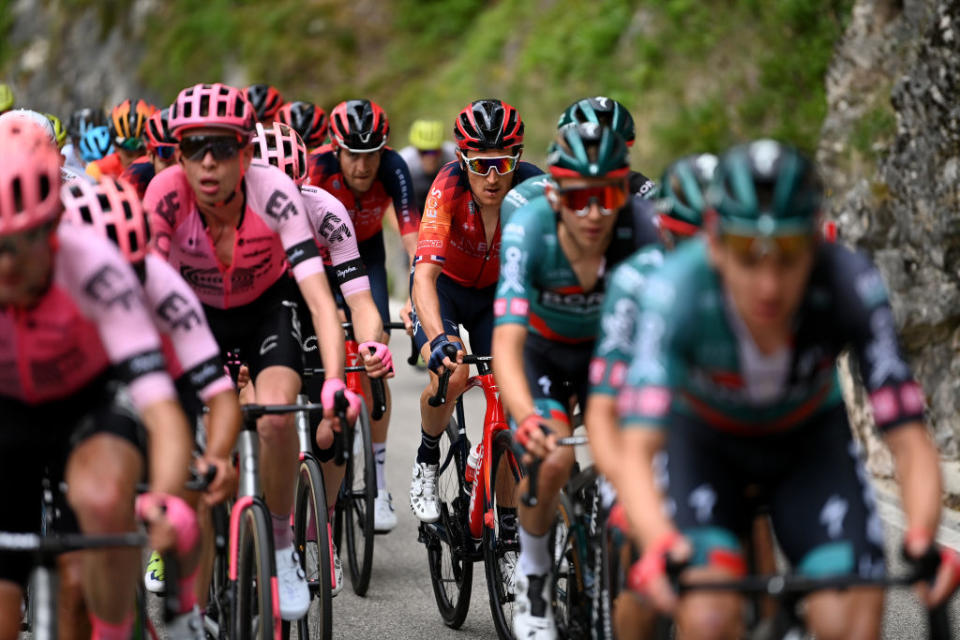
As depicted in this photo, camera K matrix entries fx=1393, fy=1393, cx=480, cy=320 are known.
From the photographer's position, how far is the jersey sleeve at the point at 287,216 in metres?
5.85

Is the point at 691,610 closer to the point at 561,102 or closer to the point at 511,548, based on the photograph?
the point at 511,548

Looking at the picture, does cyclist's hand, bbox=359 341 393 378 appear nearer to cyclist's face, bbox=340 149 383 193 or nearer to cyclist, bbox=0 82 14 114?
cyclist's face, bbox=340 149 383 193

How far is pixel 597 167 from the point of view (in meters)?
5.13

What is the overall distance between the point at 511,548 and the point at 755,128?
11224 mm

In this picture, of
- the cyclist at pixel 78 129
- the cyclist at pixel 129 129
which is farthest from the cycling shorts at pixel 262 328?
the cyclist at pixel 78 129

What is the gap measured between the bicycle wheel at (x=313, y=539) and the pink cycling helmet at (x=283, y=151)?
6.57 feet

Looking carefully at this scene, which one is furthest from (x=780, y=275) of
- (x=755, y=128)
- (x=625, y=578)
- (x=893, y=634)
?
(x=755, y=128)

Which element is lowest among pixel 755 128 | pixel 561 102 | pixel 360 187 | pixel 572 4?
pixel 360 187

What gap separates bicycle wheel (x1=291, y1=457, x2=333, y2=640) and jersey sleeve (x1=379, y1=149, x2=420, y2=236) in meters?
3.27

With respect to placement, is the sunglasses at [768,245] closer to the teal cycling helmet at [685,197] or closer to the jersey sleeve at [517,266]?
the teal cycling helmet at [685,197]

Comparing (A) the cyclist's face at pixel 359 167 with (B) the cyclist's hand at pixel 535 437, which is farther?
(A) the cyclist's face at pixel 359 167

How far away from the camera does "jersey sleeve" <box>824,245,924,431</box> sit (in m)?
3.68

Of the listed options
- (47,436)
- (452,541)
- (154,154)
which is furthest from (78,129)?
(47,436)

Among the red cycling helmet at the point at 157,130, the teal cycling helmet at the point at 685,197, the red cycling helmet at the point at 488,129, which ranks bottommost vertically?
the teal cycling helmet at the point at 685,197
